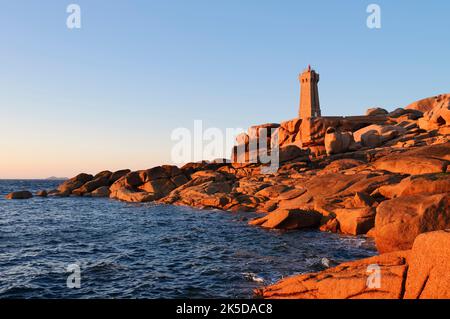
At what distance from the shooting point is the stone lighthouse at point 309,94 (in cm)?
8300

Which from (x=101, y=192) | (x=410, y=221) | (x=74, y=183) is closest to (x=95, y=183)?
(x=101, y=192)

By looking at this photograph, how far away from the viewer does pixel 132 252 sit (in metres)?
18.2

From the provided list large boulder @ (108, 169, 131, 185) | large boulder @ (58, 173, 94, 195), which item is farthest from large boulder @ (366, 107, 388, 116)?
large boulder @ (58, 173, 94, 195)

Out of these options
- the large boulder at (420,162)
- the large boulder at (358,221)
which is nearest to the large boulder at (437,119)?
the large boulder at (420,162)

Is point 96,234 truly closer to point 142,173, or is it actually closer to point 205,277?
point 205,277

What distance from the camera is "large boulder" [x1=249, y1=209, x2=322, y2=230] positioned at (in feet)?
75.0

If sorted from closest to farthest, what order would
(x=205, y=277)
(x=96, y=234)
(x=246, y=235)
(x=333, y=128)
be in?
1. (x=205, y=277)
2. (x=246, y=235)
3. (x=96, y=234)
4. (x=333, y=128)

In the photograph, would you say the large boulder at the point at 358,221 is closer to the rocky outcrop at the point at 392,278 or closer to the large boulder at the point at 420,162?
the large boulder at the point at 420,162

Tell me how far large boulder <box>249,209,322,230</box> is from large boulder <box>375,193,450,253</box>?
291 inches

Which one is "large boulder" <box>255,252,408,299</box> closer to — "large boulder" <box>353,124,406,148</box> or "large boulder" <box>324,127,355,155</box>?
"large boulder" <box>324,127,355,155</box>

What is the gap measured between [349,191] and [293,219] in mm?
6179
